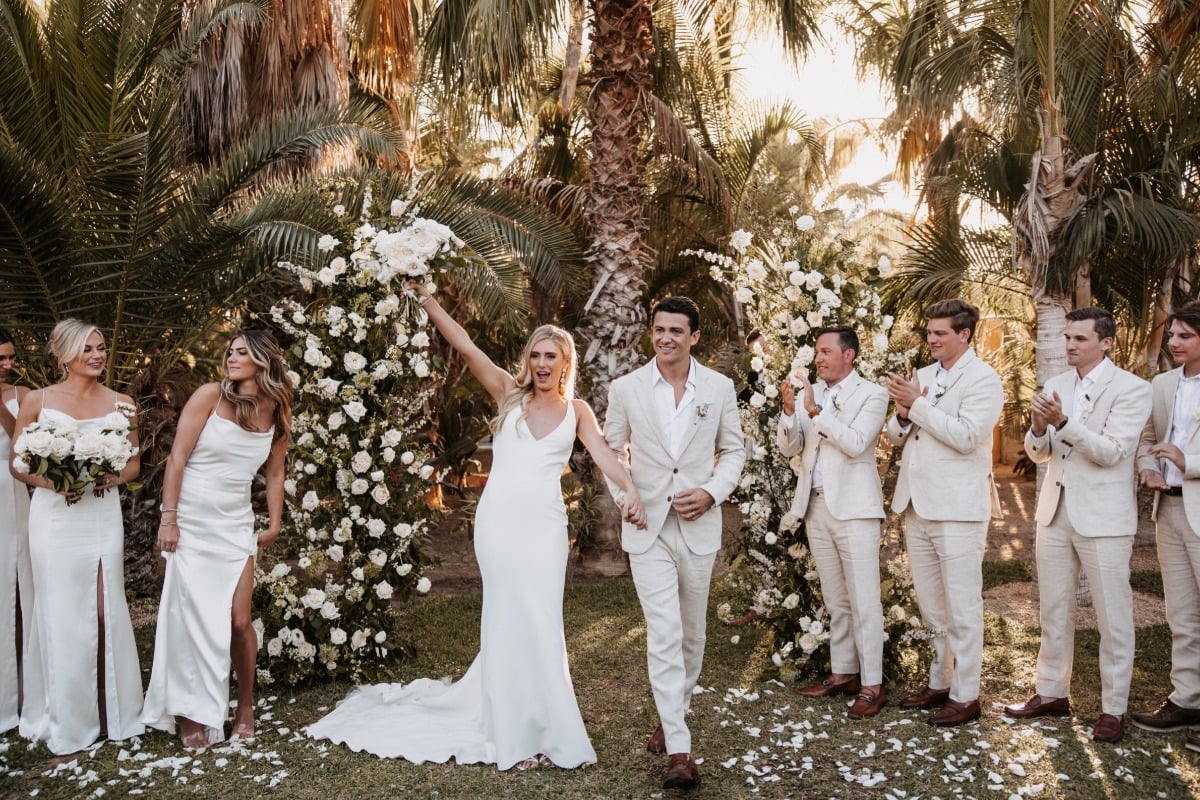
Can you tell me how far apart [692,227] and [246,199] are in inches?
277

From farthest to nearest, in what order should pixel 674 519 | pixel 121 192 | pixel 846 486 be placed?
pixel 121 192
pixel 846 486
pixel 674 519

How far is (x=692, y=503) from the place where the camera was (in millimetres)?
4902

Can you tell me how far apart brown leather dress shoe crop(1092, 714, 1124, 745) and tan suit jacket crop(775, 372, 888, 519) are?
5.37 feet

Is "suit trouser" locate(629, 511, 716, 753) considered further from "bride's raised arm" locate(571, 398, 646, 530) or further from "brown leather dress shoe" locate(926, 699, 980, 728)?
"brown leather dress shoe" locate(926, 699, 980, 728)

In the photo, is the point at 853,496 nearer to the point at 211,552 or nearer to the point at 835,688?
the point at 835,688

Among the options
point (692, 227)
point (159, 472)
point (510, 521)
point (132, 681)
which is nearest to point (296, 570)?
point (159, 472)

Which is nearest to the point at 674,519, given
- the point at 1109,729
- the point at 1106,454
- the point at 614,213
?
the point at 1106,454

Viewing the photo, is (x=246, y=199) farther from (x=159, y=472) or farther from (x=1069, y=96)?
(x=1069, y=96)

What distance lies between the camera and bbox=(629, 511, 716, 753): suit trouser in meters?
4.83

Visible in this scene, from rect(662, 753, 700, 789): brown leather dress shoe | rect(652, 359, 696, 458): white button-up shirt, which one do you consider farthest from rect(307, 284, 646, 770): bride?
rect(662, 753, 700, 789): brown leather dress shoe

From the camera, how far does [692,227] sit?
14.1 meters

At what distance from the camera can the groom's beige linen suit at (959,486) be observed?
5.63 metres

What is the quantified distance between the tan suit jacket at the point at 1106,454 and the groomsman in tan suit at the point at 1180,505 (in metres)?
0.18

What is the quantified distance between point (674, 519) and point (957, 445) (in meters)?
1.82
